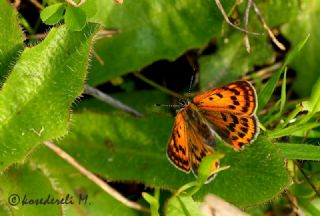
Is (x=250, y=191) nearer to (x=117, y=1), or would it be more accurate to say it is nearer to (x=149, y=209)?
(x=149, y=209)

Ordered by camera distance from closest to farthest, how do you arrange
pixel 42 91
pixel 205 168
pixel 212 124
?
1. pixel 205 168
2. pixel 42 91
3. pixel 212 124

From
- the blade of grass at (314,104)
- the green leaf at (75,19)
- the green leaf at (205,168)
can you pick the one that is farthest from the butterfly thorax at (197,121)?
the green leaf at (75,19)

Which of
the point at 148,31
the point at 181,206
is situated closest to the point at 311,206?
the point at 181,206

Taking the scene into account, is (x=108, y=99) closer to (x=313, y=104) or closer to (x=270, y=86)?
(x=270, y=86)

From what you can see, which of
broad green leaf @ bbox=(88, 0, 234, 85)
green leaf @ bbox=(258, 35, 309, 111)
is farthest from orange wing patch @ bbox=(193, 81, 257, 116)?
broad green leaf @ bbox=(88, 0, 234, 85)

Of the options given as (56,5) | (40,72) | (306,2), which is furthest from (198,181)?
(306,2)

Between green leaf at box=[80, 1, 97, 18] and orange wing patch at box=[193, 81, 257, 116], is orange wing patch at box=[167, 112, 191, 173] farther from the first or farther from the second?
green leaf at box=[80, 1, 97, 18]
